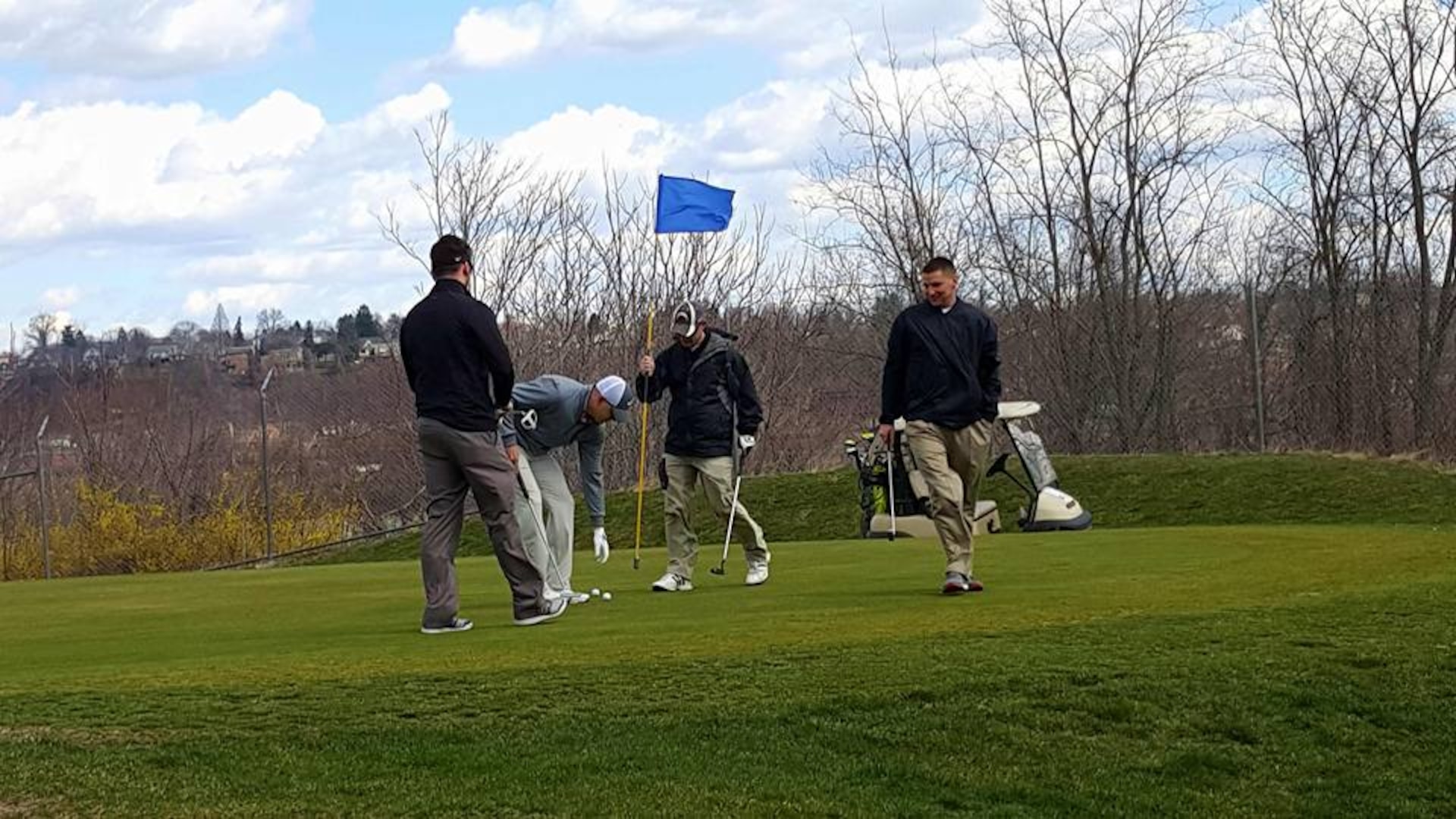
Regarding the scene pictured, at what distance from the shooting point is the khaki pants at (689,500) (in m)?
11.2

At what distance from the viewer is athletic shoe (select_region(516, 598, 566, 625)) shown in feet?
30.9

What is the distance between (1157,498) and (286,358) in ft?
95.8

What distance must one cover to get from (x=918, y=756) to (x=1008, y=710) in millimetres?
594

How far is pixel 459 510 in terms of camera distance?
30.6 feet

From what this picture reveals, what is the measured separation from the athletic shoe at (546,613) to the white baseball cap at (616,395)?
3.75ft

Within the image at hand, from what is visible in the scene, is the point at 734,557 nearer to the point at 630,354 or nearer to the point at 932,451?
the point at 932,451

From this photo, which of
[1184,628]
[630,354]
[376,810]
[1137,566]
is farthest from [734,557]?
[630,354]

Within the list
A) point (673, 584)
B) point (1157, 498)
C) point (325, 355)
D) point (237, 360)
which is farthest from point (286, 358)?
point (673, 584)

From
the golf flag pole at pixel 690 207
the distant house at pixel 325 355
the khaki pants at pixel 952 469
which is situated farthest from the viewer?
the distant house at pixel 325 355

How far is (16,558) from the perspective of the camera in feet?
98.4

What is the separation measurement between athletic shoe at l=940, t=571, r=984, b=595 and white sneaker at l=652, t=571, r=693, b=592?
1.96 meters

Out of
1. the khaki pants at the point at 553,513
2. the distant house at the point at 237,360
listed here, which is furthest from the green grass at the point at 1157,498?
the distant house at the point at 237,360

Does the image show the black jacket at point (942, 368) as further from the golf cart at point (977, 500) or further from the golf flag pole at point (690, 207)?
the golf cart at point (977, 500)

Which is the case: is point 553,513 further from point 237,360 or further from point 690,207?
point 237,360
